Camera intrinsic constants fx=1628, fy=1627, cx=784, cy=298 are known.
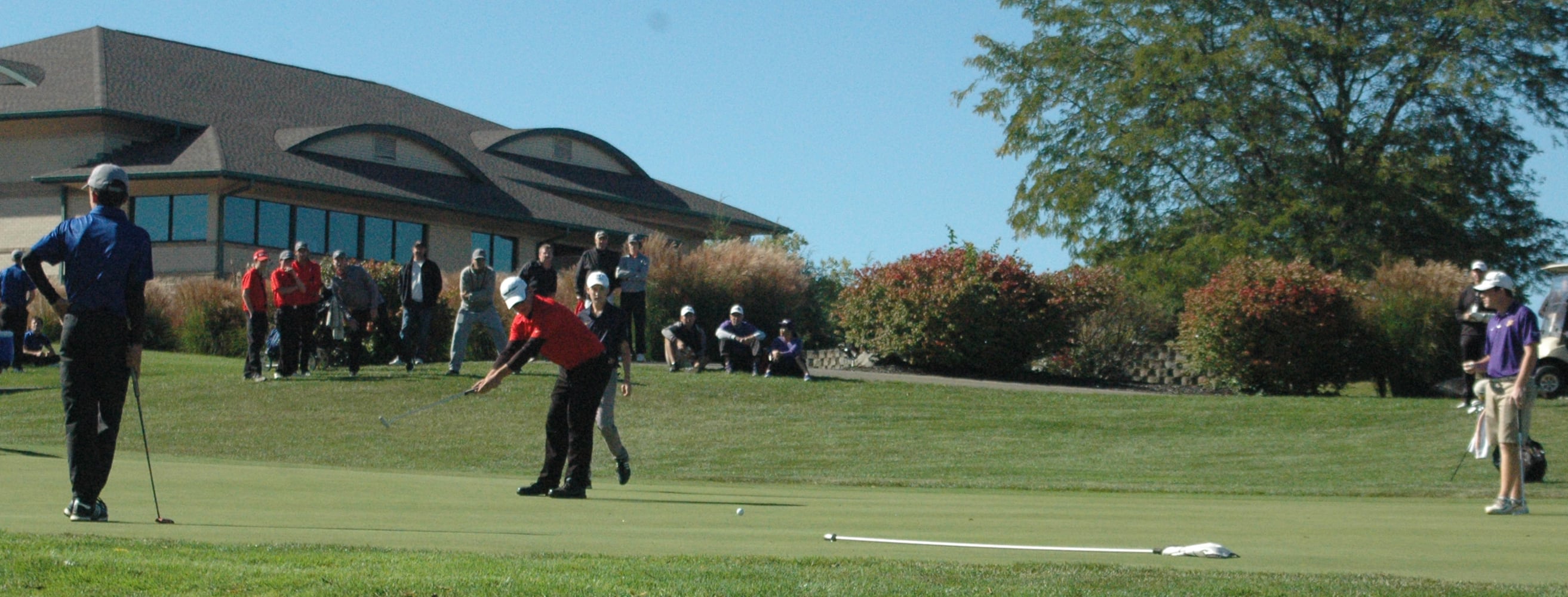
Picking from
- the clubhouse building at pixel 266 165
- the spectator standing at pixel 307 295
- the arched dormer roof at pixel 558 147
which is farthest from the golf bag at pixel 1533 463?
the arched dormer roof at pixel 558 147

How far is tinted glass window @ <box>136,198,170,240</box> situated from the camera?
35.8 metres

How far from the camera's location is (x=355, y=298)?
23.2 m

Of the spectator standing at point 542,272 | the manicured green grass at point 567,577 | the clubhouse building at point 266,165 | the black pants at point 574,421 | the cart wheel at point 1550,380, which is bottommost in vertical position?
the manicured green grass at point 567,577

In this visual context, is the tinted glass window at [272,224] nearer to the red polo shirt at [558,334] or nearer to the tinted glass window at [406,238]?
the tinted glass window at [406,238]

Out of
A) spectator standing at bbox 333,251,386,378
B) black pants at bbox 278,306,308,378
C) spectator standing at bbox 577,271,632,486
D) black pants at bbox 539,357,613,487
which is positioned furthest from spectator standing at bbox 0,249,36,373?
black pants at bbox 539,357,613,487

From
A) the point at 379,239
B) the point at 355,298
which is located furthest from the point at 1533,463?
the point at 379,239

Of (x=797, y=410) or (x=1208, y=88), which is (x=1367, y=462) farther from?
(x=1208, y=88)

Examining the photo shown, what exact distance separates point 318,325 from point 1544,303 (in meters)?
18.5

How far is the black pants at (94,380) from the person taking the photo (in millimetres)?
8414

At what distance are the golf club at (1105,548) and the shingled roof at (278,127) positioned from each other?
2880cm

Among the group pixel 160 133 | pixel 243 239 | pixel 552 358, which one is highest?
pixel 160 133

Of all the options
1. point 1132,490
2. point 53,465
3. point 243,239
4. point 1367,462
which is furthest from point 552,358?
point 243,239

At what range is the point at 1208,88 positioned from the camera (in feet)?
128

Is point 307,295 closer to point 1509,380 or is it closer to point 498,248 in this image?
point 1509,380
